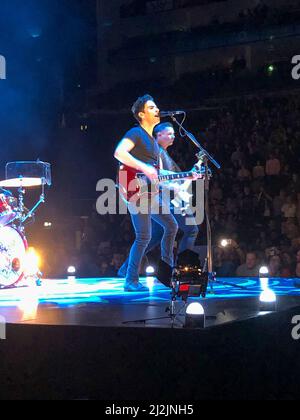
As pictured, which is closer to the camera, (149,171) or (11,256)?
(149,171)

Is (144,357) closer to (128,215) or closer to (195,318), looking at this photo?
(195,318)

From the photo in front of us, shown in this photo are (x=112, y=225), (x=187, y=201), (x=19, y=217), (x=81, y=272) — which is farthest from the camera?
(x=112, y=225)

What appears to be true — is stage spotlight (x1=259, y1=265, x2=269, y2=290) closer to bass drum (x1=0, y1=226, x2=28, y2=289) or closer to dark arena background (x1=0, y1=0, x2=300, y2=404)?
dark arena background (x1=0, y1=0, x2=300, y2=404)

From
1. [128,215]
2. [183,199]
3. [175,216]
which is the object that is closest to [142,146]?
[183,199]

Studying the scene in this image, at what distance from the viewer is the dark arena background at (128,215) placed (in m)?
3.16

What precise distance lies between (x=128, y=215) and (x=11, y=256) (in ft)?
16.9

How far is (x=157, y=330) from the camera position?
309 centimetres

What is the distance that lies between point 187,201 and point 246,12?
1139cm

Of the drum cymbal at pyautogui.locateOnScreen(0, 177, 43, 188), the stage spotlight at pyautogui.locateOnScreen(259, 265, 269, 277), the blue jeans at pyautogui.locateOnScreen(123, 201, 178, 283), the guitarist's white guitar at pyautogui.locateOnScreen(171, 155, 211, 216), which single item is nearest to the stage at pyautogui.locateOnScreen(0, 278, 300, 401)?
the blue jeans at pyautogui.locateOnScreen(123, 201, 178, 283)

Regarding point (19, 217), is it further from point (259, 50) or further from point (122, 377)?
point (259, 50)

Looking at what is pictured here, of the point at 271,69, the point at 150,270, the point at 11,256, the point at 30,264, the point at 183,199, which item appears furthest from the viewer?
the point at 271,69

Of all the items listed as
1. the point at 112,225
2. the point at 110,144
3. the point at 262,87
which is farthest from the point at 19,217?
the point at 262,87

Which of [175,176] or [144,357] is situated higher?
[175,176]

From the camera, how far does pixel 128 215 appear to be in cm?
1057
